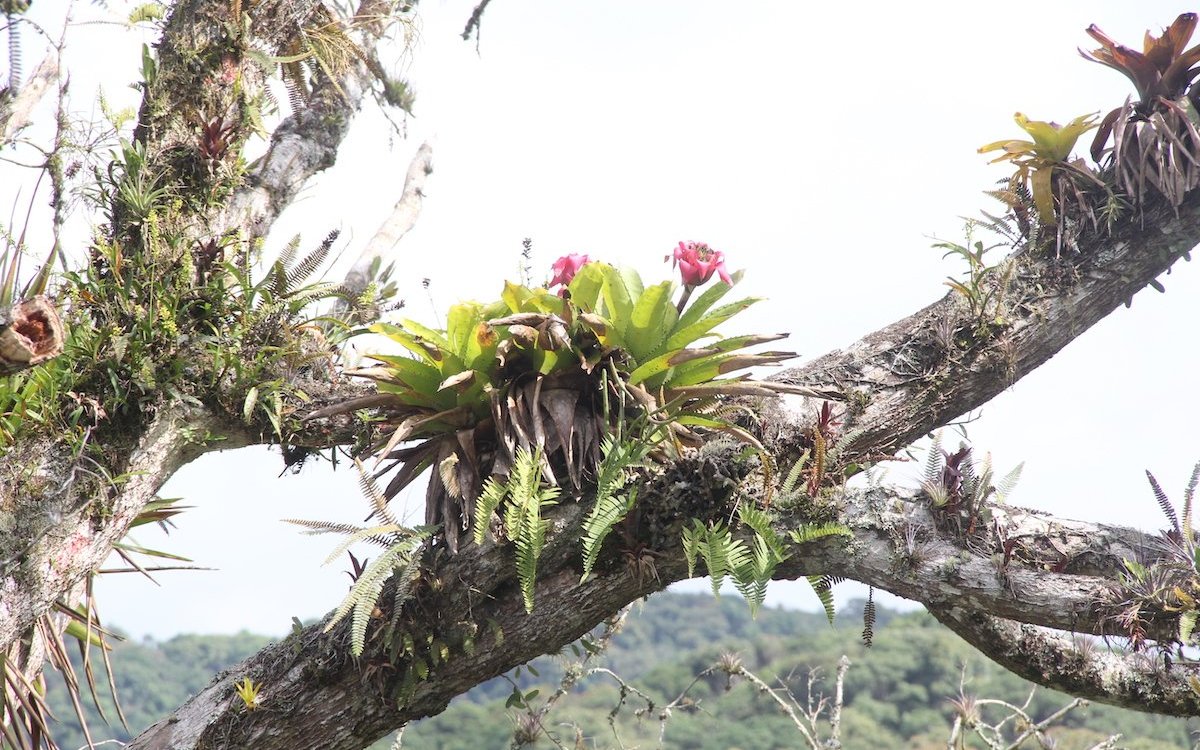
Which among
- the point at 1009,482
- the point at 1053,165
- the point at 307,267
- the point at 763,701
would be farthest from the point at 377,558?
the point at 763,701

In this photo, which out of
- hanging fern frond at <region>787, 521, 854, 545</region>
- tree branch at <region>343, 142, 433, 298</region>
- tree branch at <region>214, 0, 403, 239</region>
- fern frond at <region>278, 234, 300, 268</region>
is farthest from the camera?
tree branch at <region>343, 142, 433, 298</region>

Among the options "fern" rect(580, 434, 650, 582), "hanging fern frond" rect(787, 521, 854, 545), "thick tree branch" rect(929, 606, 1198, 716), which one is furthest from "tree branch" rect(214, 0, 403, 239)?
"thick tree branch" rect(929, 606, 1198, 716)

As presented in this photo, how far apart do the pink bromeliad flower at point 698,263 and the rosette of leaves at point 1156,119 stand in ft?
5.22

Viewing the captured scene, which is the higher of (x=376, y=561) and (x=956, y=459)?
(x=376, y=561)

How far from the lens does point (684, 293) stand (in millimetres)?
3197

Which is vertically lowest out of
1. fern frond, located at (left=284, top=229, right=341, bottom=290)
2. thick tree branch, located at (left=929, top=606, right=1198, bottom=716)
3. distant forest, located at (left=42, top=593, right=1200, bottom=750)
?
distant forest, located at (left=42, top=593, right=1200, bottom=750)

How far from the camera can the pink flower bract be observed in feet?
11.2

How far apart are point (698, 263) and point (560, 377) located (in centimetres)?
56

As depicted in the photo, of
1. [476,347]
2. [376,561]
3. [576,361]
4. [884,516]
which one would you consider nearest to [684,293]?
[576,361]

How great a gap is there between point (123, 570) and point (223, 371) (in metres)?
1.14

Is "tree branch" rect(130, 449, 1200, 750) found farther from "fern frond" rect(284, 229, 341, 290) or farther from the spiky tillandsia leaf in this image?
"fern frond" rect(284, 229, 341, 290)

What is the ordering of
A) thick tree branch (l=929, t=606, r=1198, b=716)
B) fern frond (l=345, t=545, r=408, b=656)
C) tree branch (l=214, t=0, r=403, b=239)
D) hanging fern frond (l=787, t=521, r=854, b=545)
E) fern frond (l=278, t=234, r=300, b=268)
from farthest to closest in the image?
tree branch (l=214, t=0, r=403, b=239) → fern frond (l=278, t=234, r=300, b=268) → thick tree branch (l=929, t=606, r=1198, b=716) → hanging fern frond (l=787, t=521, r=854, b=545) → fern frond (l=345, t=545, r=408, b=656)

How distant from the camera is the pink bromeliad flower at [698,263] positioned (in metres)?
3.14

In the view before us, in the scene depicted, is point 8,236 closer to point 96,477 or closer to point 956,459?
point 96,477
